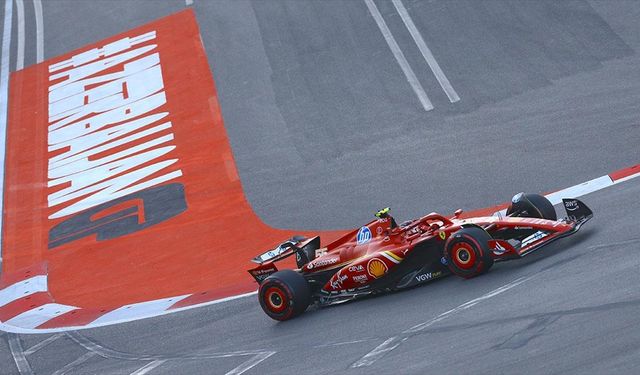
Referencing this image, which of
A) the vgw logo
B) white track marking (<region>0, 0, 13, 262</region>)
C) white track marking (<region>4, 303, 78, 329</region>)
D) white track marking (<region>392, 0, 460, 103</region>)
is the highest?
white track marking (<region>0, 0, 13, 262</region>)

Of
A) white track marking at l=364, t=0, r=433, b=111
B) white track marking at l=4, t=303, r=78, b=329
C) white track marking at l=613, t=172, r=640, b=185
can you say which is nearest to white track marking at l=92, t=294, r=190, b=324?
white track marking at l=4, t=303, r=78, b=329

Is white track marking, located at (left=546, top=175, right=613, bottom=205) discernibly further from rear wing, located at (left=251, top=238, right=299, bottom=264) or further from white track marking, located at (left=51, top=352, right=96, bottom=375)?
white track marking, located at (left=51, top=352, right=96, bottom=375)

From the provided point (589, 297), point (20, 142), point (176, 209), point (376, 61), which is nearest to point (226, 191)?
point (176, 209)

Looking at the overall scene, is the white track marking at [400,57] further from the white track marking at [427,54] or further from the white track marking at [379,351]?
the white track marking at [379,351]

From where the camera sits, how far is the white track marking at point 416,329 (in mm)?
10439

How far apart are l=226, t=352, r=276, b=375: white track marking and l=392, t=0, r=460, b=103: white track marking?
32.9ft

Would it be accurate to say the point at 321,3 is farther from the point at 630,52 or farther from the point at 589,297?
the point at 589,297

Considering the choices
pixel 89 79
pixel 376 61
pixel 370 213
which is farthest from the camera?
pixel 89 79

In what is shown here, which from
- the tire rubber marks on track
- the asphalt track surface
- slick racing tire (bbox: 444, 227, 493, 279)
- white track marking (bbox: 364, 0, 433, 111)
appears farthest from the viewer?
white track marking (bbox: 364, 0, 433, 111)

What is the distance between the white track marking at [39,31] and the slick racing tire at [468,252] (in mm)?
21856

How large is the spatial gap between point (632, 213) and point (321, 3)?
15.4 meters

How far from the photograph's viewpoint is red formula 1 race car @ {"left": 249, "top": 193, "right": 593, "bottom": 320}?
38.0 ft

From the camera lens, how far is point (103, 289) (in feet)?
57.2

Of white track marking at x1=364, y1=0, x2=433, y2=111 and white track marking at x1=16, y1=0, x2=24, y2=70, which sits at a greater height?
white track marking at x1=16, y1=0, x2=24, y2=70
